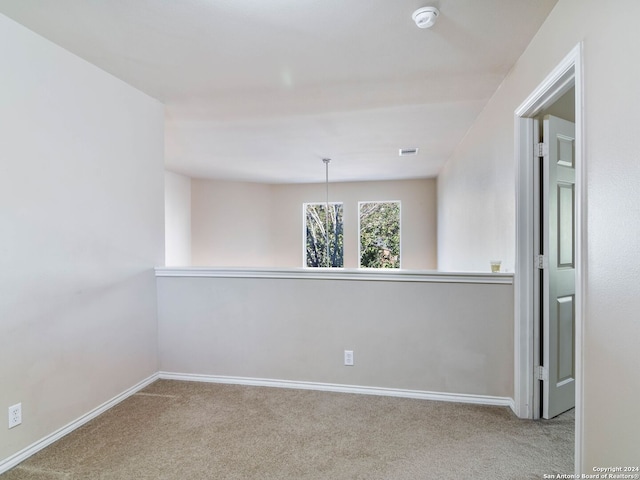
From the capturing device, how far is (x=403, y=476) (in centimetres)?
176

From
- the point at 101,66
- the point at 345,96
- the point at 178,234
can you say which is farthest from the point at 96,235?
the point at 178,234

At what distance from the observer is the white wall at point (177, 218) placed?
238 inches

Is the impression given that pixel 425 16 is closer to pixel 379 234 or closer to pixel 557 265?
pixel 557 265

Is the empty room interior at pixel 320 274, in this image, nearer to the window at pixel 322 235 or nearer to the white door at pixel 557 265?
the white door at pixel 557 265

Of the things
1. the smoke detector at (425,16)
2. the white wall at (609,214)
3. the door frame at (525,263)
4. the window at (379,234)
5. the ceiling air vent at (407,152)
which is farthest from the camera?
the window at (379,234)

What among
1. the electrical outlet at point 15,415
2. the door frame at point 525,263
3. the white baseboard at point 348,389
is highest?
the door frame at point 525,263

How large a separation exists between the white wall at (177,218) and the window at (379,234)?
11.5 feet

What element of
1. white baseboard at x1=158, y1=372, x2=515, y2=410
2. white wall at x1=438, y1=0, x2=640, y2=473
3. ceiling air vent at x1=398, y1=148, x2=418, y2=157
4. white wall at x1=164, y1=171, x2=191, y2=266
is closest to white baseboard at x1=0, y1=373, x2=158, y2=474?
white baseboard at x1=158, y1=372, x2=515, y2=410

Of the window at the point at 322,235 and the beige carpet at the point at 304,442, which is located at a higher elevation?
the window at the point at 322,235

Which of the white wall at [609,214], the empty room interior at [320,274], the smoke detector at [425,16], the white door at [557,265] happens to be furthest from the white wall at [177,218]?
the white wall at [609,214]

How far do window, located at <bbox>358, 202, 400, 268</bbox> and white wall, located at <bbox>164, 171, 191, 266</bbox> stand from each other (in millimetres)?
3495

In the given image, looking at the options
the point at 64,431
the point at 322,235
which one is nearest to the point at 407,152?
the point at 322,235

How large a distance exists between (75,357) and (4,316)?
1.79 ft

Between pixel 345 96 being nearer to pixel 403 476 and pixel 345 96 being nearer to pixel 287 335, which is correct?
pixel 287 335
